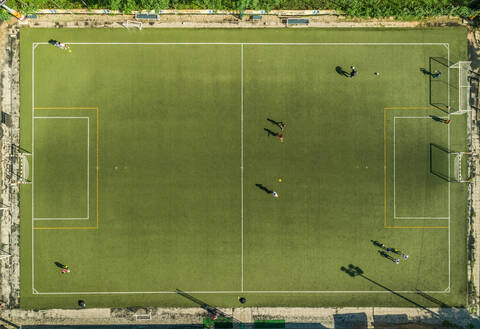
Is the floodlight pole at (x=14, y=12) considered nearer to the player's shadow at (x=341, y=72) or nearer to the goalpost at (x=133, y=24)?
the goalpost at (x=133, y=24)

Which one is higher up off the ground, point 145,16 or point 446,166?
point 145,16

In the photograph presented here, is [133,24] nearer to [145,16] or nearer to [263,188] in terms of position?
[145,16]

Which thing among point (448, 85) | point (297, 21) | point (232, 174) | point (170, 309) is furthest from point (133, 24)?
point (448, 85)

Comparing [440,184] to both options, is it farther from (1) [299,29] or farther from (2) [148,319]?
(2) [148,319]

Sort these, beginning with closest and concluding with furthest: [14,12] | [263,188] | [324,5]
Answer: [14,12] → [263,188] → [324,5]

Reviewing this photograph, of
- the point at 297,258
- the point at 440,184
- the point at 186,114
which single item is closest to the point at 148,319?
the point at 297,258

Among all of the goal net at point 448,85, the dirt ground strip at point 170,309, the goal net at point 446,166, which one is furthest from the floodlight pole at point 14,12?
the goal net at point 446,166

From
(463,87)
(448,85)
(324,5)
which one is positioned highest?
(324,5)
